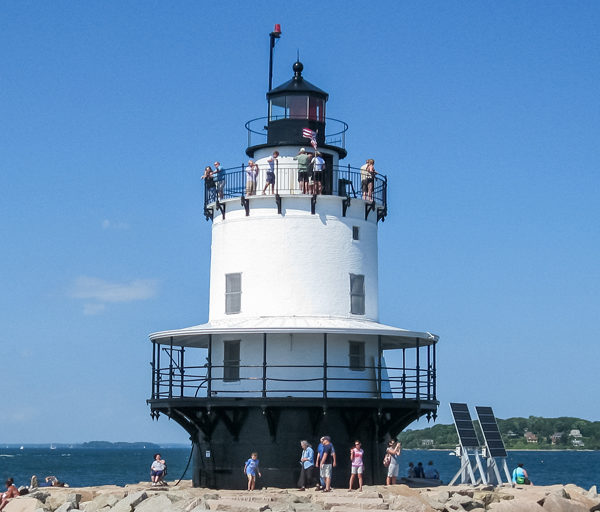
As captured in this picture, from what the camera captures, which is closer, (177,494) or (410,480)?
(177,494)

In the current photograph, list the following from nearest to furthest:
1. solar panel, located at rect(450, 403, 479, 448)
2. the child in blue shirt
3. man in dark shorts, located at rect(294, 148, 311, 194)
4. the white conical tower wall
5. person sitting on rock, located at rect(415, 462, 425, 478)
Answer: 1. the child in blue shirt
2. the white conical tower wall
3. man in dark shorts, located at rect(294, 148, 311, 194)
4. solar panel, located at rect(450, 403, 479, 448)
5. person sitting on rock, located at rect(415, 462, 425, 478)

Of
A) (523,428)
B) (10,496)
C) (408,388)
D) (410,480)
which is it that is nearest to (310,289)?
(408,388)

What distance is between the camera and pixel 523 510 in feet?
85.4

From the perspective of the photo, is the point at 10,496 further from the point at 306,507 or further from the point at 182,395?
the point at 306,507

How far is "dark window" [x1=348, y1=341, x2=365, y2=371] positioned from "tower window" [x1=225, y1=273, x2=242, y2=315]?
10.8ft

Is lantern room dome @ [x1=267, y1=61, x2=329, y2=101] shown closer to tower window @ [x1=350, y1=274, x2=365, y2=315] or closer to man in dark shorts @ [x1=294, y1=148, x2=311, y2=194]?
man in dark shorts @ [x1=294, y1=148, x2=311, y2=194]

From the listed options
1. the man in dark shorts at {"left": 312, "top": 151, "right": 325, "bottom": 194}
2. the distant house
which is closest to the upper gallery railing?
the man in dark shorts at {"left": 312, "top": 151, "right": 325, "bottom": 194}

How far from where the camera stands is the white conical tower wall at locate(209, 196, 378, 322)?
102 feet

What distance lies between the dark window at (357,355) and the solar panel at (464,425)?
422cm

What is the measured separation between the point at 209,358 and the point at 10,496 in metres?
6.93

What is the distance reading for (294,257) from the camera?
102 ft

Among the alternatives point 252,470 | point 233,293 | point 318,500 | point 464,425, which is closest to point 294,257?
point 233,293

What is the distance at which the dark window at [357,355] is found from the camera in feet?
102

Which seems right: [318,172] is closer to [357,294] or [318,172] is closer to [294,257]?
[294,257]
